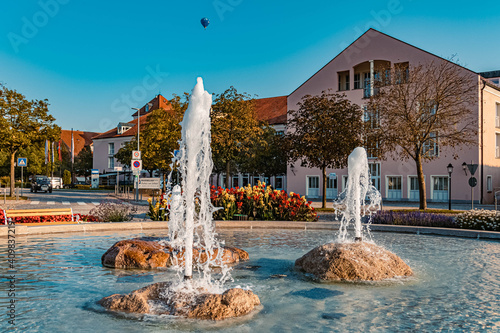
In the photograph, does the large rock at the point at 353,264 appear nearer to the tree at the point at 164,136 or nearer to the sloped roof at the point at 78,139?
the tree at the point at 164,136

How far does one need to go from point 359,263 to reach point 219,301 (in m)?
3.11

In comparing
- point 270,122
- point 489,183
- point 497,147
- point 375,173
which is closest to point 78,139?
point 270,122

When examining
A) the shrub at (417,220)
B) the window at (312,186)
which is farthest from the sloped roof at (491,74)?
the shrub at (417,220)

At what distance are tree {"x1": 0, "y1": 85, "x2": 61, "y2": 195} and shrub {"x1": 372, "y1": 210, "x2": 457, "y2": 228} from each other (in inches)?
1189

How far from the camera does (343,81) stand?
47.2m

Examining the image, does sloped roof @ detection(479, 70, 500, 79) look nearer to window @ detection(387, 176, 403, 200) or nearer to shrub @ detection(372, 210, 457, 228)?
window @ detection(387, 176, 403, 200)

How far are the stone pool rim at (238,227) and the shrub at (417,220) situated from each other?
39.1 inches

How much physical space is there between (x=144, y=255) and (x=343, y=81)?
41256 millimetres

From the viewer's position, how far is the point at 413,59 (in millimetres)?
41156

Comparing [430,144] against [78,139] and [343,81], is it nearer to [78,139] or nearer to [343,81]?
[343,81]

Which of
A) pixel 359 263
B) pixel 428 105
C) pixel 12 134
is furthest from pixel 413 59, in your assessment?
pixel 359 263

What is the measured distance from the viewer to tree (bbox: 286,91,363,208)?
2456 centimetres

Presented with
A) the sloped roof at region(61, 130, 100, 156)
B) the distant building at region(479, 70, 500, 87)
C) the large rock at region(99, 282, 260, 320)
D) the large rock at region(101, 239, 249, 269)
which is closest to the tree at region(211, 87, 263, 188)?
the large rock at region(101, 239, 249, 269)

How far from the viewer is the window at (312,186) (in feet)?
159
